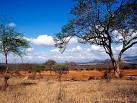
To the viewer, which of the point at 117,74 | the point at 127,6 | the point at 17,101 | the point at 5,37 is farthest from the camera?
the point at 117,74

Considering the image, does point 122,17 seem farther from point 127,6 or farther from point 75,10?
point 75,10

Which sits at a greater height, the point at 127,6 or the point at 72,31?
the point at 127,6

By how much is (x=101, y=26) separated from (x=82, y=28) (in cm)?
223

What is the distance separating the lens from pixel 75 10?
3650cm

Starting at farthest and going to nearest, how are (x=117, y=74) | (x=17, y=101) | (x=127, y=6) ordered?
(x=117, y=74) < (x=127, y=6) < (x=17, y=101)

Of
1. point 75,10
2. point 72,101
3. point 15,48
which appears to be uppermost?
point 75,10

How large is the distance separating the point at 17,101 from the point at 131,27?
78.9 feet

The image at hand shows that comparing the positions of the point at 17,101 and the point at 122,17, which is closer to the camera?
the point at 17,101

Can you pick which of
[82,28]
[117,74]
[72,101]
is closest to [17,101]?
[72,101]

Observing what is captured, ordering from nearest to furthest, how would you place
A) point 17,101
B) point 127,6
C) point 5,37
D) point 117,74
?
point 17,101 → point 5,37 → point 127,6 → point 117,74

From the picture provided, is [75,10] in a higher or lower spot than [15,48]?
higher

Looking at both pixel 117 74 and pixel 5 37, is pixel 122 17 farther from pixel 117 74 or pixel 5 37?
pixel 5 37

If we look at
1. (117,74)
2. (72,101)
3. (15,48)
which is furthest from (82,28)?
(72,101)

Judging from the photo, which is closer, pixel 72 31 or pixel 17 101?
pixel 17 101
